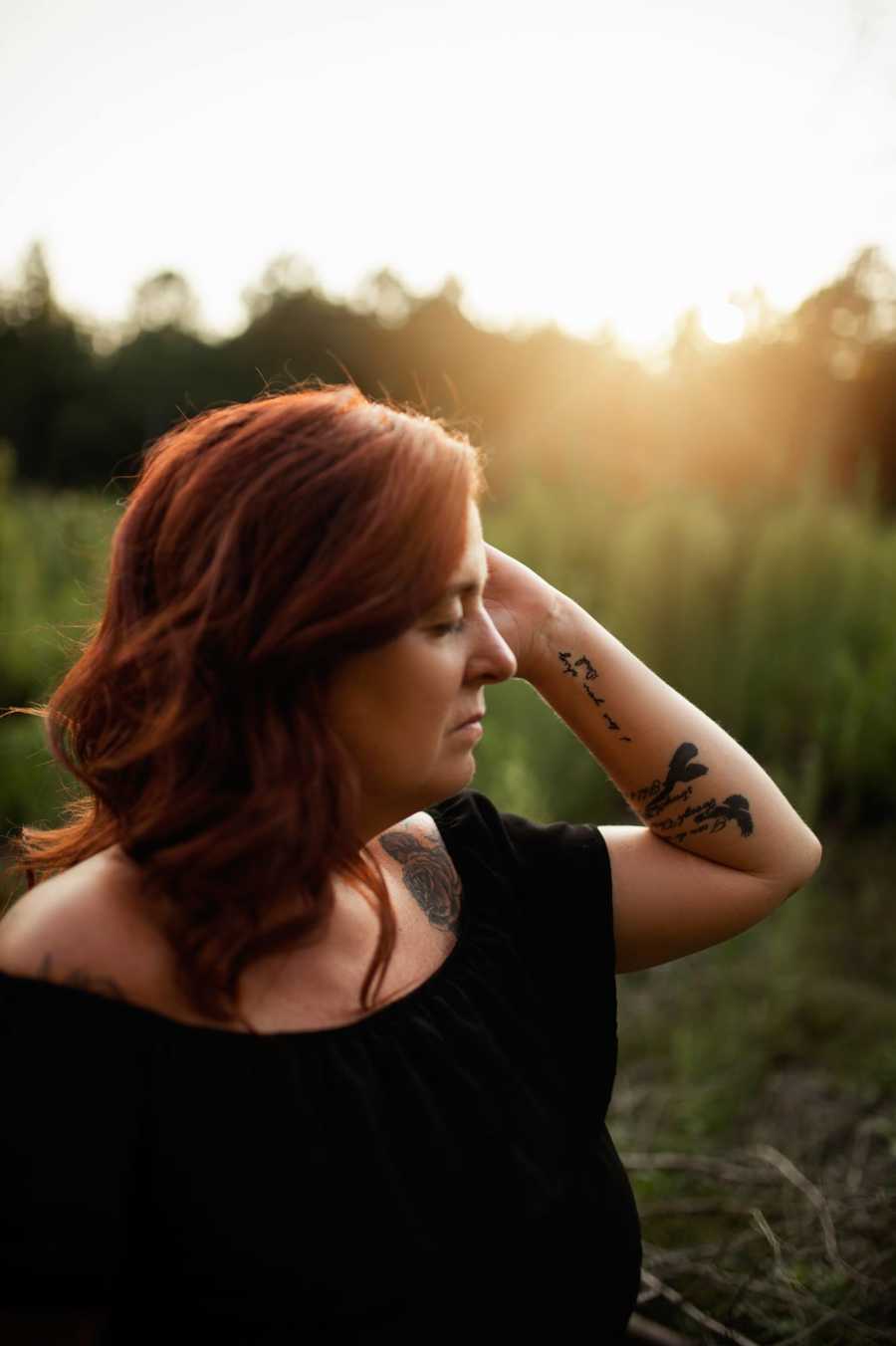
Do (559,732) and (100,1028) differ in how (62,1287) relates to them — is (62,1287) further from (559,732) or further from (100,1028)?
(559,732)

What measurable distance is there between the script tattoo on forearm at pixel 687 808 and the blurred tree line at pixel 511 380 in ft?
1.70

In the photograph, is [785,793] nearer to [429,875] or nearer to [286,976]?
[429,875]

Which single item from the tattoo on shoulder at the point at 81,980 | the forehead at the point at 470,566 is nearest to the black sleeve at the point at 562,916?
the forehead at the point at 470,566

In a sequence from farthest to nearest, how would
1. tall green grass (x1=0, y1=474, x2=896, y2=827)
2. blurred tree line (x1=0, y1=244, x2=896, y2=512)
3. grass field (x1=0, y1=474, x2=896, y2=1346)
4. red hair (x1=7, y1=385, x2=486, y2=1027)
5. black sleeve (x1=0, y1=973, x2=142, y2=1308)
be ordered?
blurred tree line (x1=0, y1=244, x2=896, y2=512) → tall green grass (x1=0, y1=474, x2=896, y2=827) → grass field (x1=0, y1=474, x2=896, y2=1346) → red hair (x1=7, y1=385, x2=486, y2=1027) → black sleeve (x1=0, y1=973, x2=142, y2=1308)

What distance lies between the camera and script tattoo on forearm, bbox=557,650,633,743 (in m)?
1.24

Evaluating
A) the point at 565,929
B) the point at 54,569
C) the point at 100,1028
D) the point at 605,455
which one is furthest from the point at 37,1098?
the point at 605,455


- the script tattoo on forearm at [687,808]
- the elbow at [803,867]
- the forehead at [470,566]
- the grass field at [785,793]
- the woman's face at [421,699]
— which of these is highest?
the forehead at [470,566]

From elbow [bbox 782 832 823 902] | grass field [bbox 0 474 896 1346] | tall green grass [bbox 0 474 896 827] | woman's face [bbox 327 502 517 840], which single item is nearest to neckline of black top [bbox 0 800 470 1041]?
woman's face [bbox 327 502 517 840]

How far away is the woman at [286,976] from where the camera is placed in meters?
0.79

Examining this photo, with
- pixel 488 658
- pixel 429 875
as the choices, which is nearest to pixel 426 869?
pixel 429 875

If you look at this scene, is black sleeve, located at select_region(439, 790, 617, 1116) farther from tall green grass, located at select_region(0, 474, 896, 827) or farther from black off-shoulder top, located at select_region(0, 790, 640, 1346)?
tall green grass, located at select_region(0, 474, 896, 827)

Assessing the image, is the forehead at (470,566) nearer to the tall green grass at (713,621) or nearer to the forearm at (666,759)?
the forearm at (666,759)

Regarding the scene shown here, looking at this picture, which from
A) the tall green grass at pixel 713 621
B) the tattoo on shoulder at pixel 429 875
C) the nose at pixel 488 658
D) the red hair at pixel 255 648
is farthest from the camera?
the tall green grass at pixel 713 621

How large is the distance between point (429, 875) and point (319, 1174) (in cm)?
38
